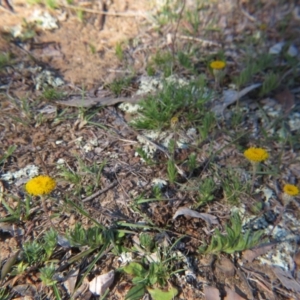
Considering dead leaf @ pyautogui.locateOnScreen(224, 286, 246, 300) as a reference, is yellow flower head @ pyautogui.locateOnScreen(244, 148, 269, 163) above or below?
above

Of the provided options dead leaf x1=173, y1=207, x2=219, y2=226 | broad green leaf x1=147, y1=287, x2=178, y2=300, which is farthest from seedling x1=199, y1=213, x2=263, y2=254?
broad green leaf x1=147, y1=287, x2=178, y2=300

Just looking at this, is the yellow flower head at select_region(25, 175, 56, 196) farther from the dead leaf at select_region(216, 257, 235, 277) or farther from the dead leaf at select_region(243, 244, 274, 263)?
the dead leaf at select_region(243, 244, 274, 263)

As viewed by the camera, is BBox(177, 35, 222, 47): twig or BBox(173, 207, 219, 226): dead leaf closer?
BBox(173, 207, 219, 226): dead leaf

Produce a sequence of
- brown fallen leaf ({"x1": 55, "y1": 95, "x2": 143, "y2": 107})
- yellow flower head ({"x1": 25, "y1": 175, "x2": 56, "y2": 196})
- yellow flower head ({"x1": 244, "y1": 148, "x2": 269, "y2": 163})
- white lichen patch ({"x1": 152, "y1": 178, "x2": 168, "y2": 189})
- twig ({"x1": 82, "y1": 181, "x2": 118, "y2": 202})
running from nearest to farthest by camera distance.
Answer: yellow flower head ({"x1": 25, "y1": 175, "x2": 56, "y2": 196}) < yellow flower head ({"x1": 244, "y1": 148, "x2": 269, "y2": 163}) < twig ({"x1": 82, "y1": 181, "x2": 118, "y2": 202}) < white lichen patch ({"x1": 152, "y1": 178, "x2": 168, "y2": 189}) < brown fallen leaf ({"x1": 55, "y1": 95, "x2": 143, "y2": 107})

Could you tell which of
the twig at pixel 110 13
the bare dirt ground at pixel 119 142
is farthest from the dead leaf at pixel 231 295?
the twig at pixel 110 13

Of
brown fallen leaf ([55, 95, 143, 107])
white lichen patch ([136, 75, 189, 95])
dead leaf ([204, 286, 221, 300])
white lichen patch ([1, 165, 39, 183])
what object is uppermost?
white lichen patch ([136, 75, 189, 95])

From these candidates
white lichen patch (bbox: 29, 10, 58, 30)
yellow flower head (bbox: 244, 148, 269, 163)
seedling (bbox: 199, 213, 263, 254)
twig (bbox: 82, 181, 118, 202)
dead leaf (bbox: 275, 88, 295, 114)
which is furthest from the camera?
white lichen patch (bbox: 29, 10, 58, 30)

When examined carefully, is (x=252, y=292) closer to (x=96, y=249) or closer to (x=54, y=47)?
(x=96, y=249)
